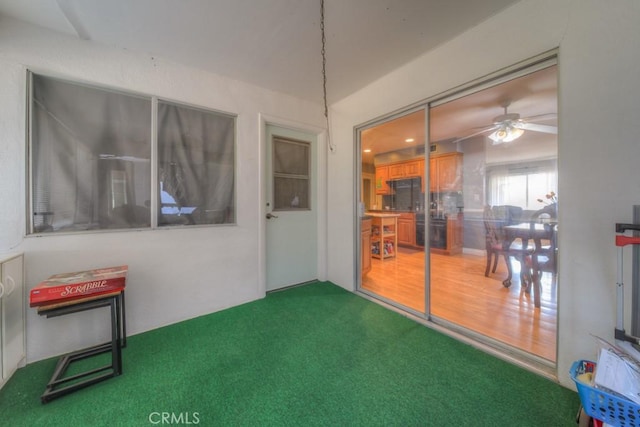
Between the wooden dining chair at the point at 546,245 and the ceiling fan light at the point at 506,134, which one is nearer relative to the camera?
the wooden dining chair at the point at 546,245

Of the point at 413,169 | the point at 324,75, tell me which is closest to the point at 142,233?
the point at 324,75

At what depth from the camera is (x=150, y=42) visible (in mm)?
2062

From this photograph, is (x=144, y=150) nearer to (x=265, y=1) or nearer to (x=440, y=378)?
(x=265, y=1)

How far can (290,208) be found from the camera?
3.32 m

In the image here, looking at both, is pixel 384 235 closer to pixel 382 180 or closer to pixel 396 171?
pixel 382 180

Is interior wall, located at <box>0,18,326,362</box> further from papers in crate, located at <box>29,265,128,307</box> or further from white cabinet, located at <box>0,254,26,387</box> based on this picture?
papers in crate, located at <box>29,265,128,307</box>

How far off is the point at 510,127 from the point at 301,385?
2.88 meters

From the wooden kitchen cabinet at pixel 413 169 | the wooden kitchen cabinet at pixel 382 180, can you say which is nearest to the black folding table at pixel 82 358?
the wooden kitchen cabinet at pixel 413 169

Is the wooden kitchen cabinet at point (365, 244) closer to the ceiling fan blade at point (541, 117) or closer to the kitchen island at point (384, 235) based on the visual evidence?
the kitchen island at point (384, 235)

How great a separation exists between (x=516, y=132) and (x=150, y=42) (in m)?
3.46

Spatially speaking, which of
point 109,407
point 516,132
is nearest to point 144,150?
point 109,407

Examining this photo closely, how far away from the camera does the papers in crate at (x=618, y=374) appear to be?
40.1 inches

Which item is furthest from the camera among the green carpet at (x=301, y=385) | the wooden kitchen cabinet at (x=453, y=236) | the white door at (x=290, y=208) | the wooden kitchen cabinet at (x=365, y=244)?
the wooden kitchen cabinet at (x=365, y=244)

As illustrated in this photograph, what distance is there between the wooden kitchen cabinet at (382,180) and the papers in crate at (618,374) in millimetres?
2820
